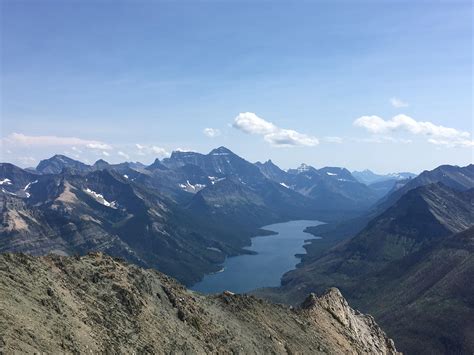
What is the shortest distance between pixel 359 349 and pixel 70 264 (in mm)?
77983

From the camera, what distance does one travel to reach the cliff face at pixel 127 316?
56594mm

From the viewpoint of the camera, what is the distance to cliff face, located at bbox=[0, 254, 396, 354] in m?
56.6

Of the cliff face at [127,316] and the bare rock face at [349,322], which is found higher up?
the cliff face at [127,316]

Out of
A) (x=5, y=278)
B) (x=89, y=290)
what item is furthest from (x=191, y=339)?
(x=5, y=278)

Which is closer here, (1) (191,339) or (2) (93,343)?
(2) (93,343)

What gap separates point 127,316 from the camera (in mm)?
71188

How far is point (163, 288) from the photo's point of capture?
8775 centimetres

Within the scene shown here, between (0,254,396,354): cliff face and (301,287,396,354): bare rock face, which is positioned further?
(301,287,396,354): bare rock face

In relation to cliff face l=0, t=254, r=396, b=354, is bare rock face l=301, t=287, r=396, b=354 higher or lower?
lower

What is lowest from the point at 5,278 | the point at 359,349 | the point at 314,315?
the point at 359,349

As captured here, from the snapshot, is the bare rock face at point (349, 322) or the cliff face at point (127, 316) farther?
the bare rock face at point (349, 322)

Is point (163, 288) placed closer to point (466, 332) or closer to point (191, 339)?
point (191, 339)

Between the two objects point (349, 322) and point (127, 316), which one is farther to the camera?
point (349, 322)

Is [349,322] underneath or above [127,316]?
underneath
